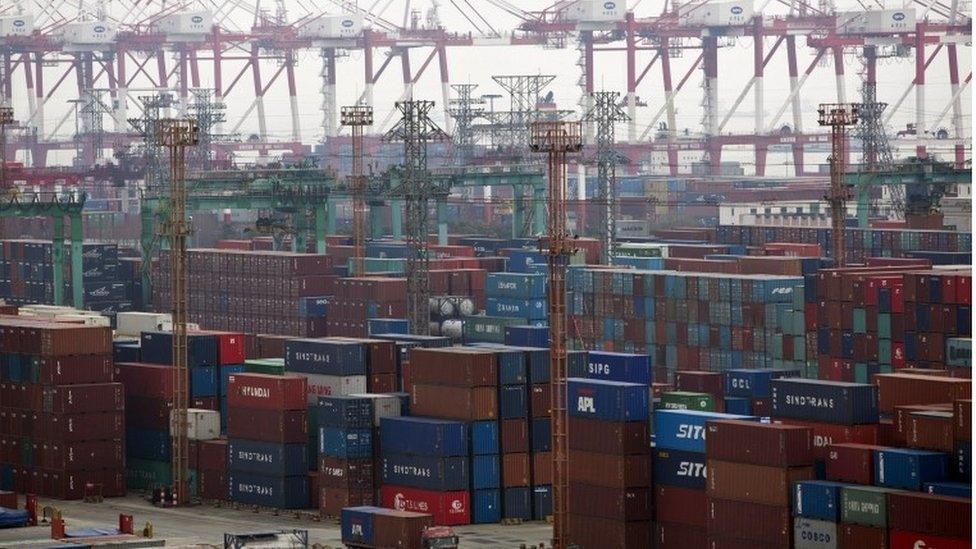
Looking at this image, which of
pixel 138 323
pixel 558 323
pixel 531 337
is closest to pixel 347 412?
pixel 558 323

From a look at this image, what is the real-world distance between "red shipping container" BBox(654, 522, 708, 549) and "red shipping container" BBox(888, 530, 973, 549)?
217 inches

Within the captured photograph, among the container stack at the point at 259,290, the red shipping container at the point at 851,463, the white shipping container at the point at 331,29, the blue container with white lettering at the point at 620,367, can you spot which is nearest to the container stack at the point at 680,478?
the red shipping container at the point at 851,463

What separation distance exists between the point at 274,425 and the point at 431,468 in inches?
212

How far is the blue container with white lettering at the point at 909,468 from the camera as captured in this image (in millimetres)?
42250

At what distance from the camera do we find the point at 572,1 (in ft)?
576

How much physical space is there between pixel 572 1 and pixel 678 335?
105 metres

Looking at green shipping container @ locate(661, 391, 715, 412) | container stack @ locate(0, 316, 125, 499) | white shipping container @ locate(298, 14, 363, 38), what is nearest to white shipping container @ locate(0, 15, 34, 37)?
white shipping container @ locate(298, 14, 363, 38)

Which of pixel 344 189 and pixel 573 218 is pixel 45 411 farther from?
pixel 573 218

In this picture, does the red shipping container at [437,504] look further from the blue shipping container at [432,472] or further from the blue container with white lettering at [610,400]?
the blue container with white lettering at [610,400]

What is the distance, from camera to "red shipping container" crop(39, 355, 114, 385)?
5938 centimetres

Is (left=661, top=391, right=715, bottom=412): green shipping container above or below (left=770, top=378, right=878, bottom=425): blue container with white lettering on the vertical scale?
below

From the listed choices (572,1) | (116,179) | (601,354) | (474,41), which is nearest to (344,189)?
(116,179)

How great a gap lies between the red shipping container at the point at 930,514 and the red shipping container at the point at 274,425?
18330 millimetres

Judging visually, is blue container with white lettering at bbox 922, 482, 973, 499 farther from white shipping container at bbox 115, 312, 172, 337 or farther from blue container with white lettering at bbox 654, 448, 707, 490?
white shipping container at bbox 115, 312, 172, 337
